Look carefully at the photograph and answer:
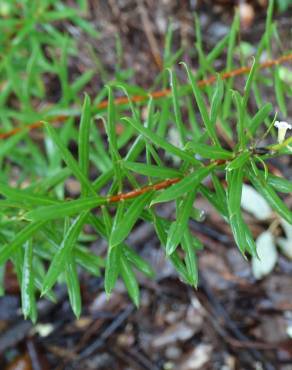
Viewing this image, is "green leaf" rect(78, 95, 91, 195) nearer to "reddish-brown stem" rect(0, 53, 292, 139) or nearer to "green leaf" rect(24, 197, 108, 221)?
"green leaf" rect(24, 197, 108, 221)

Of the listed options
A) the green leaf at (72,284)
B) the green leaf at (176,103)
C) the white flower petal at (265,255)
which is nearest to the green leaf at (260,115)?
the green leaf at (176,103)

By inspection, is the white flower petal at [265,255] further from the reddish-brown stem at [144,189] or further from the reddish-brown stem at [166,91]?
the reddish-brown stem at [144,189]

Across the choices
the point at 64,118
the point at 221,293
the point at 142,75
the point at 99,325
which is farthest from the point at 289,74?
the point at 99,325

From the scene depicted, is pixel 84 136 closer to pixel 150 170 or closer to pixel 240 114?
pixel 150 170

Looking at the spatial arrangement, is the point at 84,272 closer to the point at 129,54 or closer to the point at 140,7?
the point at 129,54

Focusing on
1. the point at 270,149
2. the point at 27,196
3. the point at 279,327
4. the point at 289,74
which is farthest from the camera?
the point at 289,74

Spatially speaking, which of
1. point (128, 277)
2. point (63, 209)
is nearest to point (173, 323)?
point (128, 277)
